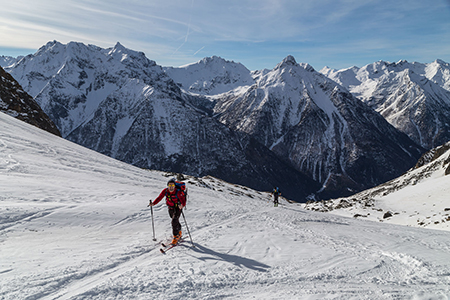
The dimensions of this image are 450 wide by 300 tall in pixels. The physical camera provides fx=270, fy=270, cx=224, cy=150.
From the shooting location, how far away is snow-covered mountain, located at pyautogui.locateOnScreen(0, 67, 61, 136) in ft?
163

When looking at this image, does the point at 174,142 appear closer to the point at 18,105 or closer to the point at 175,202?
the point at 18,105

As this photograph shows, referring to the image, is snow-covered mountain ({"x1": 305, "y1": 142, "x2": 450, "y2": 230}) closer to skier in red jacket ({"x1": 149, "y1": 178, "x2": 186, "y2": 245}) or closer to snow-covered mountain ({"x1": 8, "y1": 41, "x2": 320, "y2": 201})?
skier in red jacket ({"x1": 149, "y1": 178, "x2": 186, "y2": 245})

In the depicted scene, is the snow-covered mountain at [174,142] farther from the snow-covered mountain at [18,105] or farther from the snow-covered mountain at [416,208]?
the snow-covered mountain at [416,208]

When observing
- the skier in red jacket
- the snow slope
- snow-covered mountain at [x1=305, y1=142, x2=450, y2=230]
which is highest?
the skier in red jacket

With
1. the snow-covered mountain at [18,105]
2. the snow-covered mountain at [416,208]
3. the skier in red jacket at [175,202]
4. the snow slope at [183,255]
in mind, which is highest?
the snow-covered mountain at [18,105]

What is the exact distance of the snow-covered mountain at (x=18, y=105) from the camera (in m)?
49.5

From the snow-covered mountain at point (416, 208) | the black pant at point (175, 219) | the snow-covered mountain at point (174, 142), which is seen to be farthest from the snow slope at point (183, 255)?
the snow-covered mountain at point (174, 142)

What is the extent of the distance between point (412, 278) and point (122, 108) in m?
191

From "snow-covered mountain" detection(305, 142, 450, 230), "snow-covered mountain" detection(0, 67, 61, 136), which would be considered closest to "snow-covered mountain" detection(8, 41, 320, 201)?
"snow-covered mountain" detection(0, 67, 61, 136)

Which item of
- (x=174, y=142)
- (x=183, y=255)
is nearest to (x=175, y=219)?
(x=183, y=255)

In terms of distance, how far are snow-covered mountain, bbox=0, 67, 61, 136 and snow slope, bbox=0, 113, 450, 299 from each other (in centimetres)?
4197

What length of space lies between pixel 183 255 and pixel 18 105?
2318 inches

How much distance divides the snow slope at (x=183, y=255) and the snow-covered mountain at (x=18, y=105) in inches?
1652

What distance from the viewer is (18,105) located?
170ft
